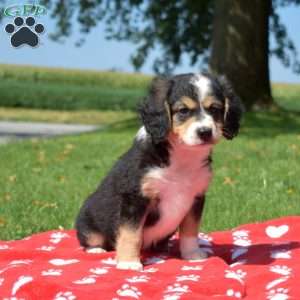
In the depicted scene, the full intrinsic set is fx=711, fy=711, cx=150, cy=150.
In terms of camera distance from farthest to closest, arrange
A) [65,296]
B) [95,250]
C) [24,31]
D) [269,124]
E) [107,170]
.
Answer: [269,124]
[107,170]
[24,31]
[95,250]
[65,296]

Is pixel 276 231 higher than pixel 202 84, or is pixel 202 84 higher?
pixel 202 84

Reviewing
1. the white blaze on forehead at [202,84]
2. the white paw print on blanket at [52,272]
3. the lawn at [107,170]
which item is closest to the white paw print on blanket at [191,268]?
the white paw print on blanket at [52,272]

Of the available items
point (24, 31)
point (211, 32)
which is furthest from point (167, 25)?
point (24, 31)

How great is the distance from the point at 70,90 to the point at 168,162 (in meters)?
37.4

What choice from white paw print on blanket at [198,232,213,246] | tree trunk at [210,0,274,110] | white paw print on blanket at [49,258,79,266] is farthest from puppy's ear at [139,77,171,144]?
tree trunk at [210,0,274,110]

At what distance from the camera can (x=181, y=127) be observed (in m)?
4.73

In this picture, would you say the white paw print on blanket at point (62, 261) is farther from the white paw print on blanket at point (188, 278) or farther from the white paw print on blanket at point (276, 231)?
the white paw print on blanket at point (276, 231)

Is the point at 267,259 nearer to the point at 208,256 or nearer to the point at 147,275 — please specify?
the point at 208,256

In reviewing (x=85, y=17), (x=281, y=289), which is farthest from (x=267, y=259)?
(x=85, y=17)

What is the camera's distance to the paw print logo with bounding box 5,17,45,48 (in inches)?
246

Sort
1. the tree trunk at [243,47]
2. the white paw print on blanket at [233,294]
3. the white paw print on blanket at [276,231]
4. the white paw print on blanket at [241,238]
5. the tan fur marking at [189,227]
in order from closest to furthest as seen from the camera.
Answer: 1. the white paw print on blanket at [233,294]
2. the tan fur marking at [189,227]
3. the white paw print on blanket at [241,238]
4. the white paw print on blanket at [276,231]
5. the tree trunk at [243,47]

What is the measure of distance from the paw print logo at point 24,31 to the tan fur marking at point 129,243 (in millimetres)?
2169

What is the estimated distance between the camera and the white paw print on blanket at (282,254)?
215 inches

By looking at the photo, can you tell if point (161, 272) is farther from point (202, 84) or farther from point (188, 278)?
point (202, 84)
